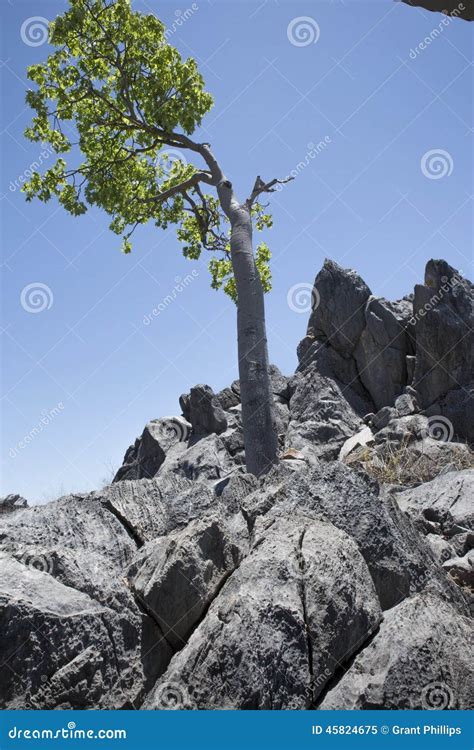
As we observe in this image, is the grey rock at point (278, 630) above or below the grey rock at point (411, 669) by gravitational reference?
above

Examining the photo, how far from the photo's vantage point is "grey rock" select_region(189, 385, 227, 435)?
18.8 m

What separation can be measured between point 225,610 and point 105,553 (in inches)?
63.2

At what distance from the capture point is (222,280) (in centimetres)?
1834

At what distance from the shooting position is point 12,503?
7.68 metres

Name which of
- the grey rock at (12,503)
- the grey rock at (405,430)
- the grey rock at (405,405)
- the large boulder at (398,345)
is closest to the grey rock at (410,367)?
the large boulder at (398,345)

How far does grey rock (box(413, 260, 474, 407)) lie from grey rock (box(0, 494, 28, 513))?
11656 mm

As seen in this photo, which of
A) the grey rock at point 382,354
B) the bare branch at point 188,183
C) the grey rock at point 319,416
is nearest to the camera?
the bare branch at point 188,183

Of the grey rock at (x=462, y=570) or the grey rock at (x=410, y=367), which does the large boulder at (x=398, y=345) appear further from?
the grey rock at (x=462, y=570)

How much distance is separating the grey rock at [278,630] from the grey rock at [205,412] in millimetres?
14272

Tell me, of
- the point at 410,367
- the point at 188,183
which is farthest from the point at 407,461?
the point at 188,183

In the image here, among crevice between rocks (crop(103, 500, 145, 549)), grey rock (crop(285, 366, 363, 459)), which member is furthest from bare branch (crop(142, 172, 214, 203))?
crevice between rocks (crop(103, 500, 145, 549))

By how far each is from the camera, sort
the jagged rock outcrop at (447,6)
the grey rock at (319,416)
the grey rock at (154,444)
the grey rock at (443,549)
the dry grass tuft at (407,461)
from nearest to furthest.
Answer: the jagged rock outcrop at (447,6) → the grey rock at (443,549) → the dry grass tuft at (407,461) → the grey rock at (319,416) → the grey rock at (154,444)

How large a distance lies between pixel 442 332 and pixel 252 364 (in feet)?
23.5

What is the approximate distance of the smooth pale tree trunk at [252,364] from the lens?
38.6 ft
